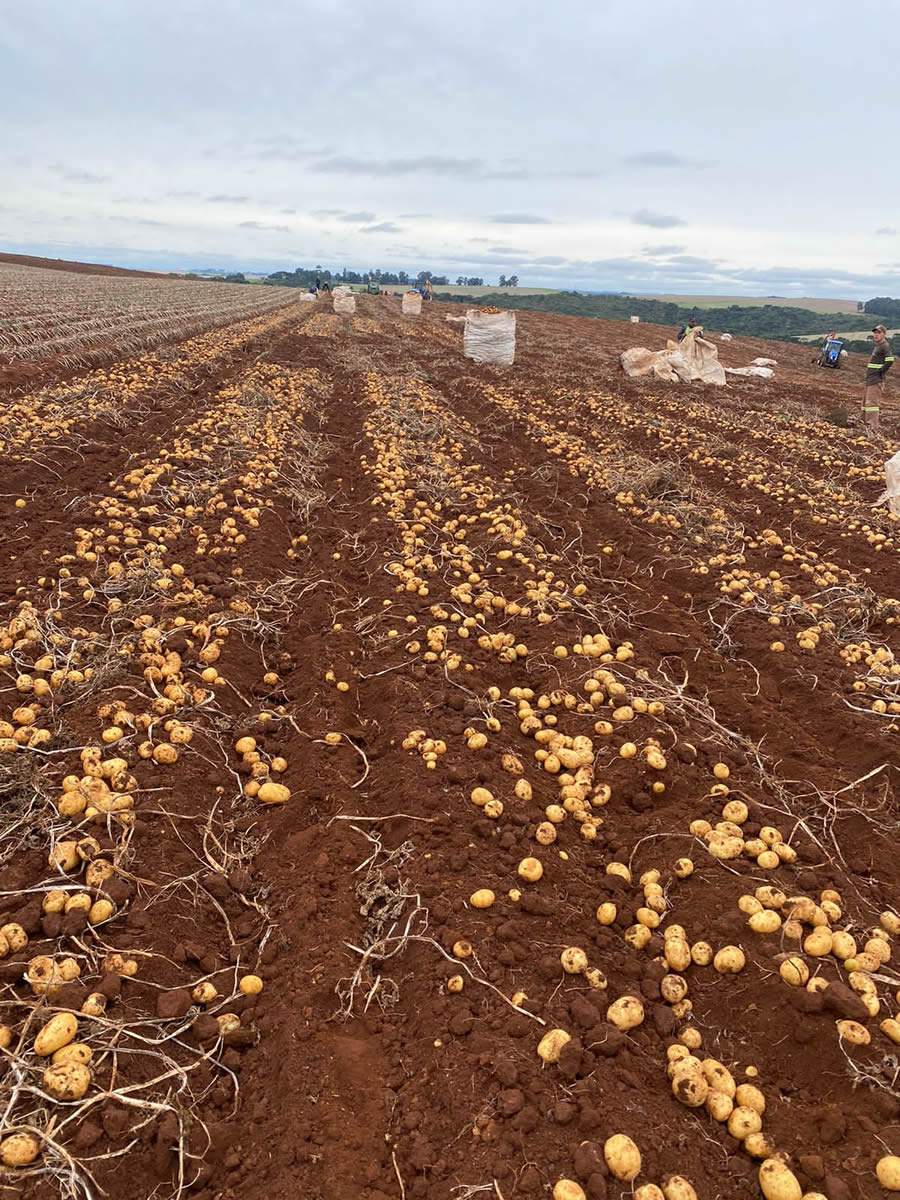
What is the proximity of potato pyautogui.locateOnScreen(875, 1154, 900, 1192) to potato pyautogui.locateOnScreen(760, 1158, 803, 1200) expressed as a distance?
0.86 ft

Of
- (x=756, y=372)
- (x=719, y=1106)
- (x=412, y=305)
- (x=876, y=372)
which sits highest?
(x=412, y=305)

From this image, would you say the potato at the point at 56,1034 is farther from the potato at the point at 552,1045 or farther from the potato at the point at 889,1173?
the potato at the point at 889,1173

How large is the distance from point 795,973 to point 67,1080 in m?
2.96

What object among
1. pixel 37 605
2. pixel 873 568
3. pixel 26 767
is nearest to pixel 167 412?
pixel 37 605

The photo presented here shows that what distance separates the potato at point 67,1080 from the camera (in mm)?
2289

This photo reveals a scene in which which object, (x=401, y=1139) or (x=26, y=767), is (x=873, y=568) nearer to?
(x=401, y=1139)

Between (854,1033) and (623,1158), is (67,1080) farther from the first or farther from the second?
(854,1033)

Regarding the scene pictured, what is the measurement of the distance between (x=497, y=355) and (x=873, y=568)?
14805 millimetres

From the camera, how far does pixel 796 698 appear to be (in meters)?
4.96

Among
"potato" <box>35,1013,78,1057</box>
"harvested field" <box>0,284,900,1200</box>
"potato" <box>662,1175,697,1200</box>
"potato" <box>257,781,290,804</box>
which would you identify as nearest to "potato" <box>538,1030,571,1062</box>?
"harvested field" <box>0,284,900,1200</box>

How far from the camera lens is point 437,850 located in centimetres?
348

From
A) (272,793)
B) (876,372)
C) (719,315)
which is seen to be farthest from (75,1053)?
(719,315)

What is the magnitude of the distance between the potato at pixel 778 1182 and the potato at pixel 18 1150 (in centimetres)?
249

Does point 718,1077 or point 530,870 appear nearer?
point 718,1077
